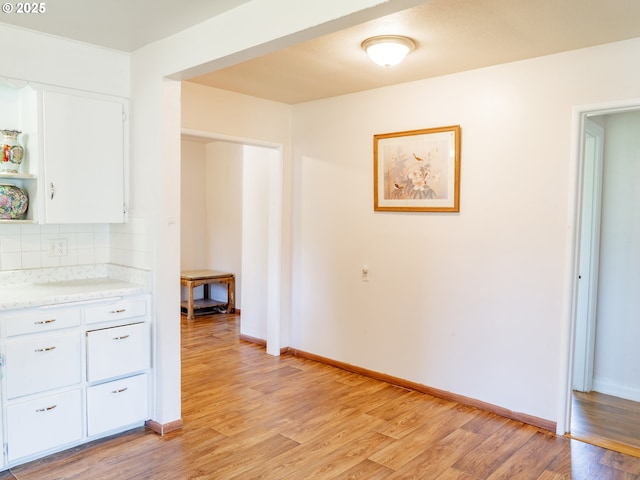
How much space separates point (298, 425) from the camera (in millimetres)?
3164

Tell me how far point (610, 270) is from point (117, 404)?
3.67 m

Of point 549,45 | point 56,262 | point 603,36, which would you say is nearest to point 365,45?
point 549,45

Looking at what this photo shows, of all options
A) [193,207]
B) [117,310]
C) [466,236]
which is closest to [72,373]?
[117,310]

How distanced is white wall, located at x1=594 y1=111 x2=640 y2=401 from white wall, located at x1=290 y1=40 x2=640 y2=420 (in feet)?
3.55

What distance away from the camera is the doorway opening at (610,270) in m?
3.71

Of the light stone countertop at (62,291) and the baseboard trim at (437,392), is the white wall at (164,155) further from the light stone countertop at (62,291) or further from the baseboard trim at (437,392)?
the baseboard trim at (437,392)

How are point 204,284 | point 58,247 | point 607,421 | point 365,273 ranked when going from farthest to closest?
1. point 204,284
2. point 365,273
3. point 607,421
4. point 58,247

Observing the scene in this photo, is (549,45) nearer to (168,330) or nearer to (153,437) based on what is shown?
(168,330)

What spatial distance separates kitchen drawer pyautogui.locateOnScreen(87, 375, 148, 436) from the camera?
2785 millimetres

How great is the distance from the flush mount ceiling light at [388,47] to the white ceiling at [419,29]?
0.05m

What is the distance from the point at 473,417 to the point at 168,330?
2089mm

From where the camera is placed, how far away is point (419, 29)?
8.57 ft

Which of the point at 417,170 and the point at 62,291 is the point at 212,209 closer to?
the point at 417,170

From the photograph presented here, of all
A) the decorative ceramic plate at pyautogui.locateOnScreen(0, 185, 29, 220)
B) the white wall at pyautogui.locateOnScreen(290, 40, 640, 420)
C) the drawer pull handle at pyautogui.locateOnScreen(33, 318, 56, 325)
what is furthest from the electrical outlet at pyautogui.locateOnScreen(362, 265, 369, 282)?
the decorative ceramic plate at pyautogui.locateOnScreen(0, 185, 29, 220)
